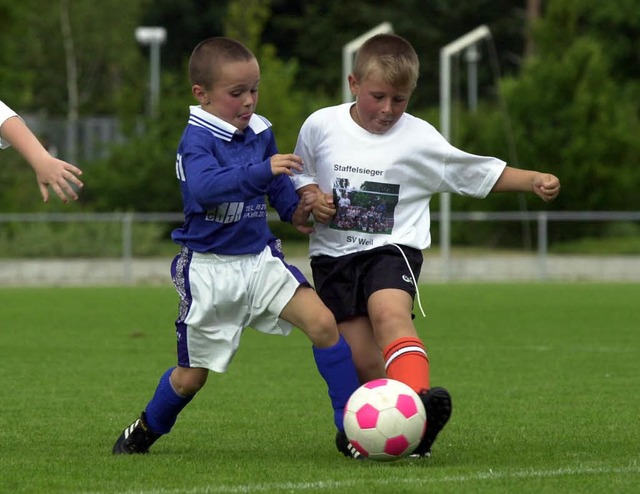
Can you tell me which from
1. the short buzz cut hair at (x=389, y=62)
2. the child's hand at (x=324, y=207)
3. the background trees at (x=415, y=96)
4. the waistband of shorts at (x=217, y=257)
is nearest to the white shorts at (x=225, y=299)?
the waistband of shorts at (x=217, y=257)

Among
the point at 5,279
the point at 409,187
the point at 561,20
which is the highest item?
the point at 561,20

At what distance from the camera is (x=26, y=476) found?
18.3 feet

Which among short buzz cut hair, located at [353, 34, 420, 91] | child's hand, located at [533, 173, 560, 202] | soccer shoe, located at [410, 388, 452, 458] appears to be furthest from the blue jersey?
child's hand, located at [533, 173, 560, 202]

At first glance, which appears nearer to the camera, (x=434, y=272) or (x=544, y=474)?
(x=544, y=474)

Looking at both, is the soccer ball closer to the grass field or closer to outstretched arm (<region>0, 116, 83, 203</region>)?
the grass field

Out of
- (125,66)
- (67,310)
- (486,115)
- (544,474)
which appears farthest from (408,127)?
(125,66)

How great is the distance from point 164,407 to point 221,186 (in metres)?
1.14

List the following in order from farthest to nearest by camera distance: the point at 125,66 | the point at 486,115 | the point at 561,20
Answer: the point at 125,66, the point at 561,20, the point at 486,115

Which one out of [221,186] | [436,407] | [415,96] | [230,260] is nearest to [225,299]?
[230,260]

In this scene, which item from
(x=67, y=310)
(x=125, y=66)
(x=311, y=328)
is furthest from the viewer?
(x=125, y=66)

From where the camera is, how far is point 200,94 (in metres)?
6.14

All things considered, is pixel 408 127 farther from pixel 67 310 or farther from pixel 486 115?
pixel 486 115

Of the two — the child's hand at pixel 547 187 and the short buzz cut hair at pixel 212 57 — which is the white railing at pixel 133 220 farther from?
the child's hand at pixel 547 187

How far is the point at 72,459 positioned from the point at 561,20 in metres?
31.7
